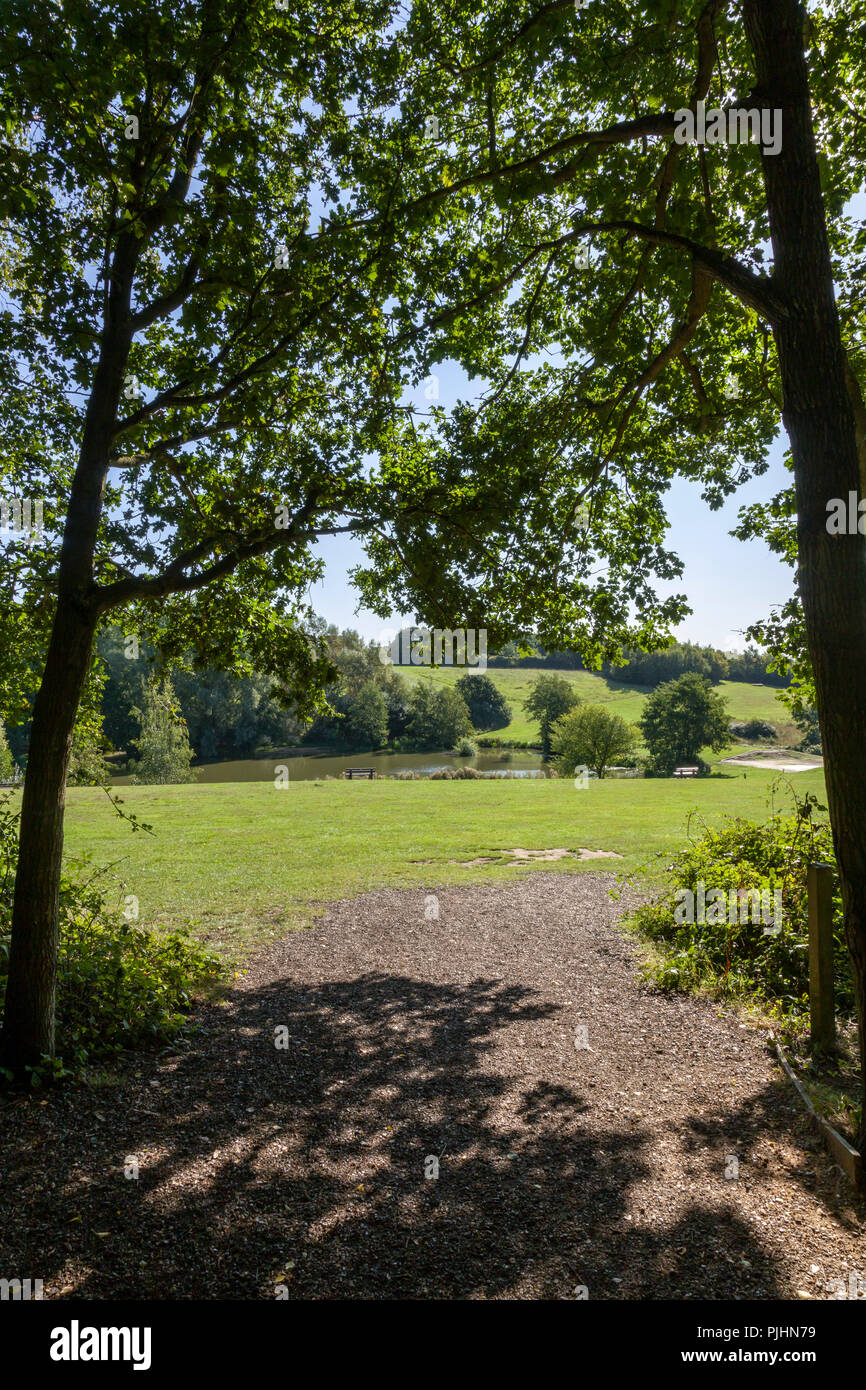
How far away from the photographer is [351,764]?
156 ft

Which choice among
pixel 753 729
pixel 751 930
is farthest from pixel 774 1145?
pixel 753 729

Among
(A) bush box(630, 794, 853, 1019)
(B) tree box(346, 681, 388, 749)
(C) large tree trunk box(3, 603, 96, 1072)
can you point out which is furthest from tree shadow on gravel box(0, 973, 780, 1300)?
(B) tree box(346, 681, 388, 749)

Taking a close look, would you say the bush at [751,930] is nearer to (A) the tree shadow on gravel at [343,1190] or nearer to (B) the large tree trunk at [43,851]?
(A) the tree shadow on gravel at [343,1190]

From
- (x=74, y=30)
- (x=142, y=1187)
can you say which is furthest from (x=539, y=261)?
(x=142, y=1187)

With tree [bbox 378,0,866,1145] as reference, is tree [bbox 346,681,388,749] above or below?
below

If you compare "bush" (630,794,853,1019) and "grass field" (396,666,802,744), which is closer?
"bush" (630,794,853,1019)

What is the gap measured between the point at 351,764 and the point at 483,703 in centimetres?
3546

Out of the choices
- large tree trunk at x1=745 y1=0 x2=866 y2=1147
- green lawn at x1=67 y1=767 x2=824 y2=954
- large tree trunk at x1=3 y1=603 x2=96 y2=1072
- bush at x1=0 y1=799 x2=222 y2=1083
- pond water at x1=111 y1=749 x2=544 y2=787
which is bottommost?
pond water at x1=111 y1=749 x2=544 y2=787

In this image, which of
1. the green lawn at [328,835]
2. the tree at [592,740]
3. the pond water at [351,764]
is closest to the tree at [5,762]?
the green lawn at [328,835]

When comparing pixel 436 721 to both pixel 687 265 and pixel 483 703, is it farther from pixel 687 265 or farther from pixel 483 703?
pixel 687 265

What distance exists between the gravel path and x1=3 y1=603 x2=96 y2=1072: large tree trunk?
0.56 metres

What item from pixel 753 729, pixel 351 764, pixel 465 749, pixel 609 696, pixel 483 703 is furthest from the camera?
pixel 609 696

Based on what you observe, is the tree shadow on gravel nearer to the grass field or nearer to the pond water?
the pond water

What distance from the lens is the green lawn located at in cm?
1107
